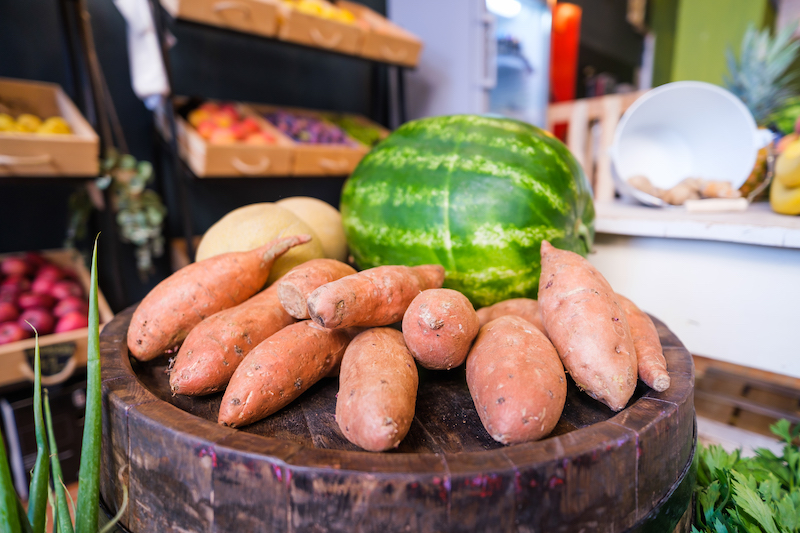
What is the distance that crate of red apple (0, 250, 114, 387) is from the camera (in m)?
1.48

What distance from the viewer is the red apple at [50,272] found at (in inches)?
69.1

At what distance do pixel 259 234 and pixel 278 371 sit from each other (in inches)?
16.7

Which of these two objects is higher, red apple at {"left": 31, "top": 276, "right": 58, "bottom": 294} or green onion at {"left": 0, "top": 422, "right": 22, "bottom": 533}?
green onion at {"left": 0, "top": 422, "right": 22, "bottom": 533}

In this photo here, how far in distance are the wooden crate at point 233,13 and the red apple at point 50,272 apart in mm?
1227

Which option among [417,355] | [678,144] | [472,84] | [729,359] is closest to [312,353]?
[417,355]

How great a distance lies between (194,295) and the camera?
76cm

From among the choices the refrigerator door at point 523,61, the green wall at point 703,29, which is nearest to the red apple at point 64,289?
the refrigerator door at point 523,61

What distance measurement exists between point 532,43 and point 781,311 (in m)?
4.59

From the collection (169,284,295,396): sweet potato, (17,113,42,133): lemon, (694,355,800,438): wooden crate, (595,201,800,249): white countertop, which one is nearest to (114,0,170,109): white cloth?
(17,113,42,133): lemon

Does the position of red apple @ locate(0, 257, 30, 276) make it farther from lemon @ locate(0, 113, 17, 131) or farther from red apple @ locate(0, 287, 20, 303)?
lemon @ locate(0, 113, 17, 131)

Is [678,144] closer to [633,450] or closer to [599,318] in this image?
[599,318]

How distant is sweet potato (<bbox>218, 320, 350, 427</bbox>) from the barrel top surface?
30 mm

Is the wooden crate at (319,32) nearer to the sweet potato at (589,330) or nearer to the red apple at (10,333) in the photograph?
the red apple at (10,333)

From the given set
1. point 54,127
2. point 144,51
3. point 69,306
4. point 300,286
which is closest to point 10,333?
point 69,306
